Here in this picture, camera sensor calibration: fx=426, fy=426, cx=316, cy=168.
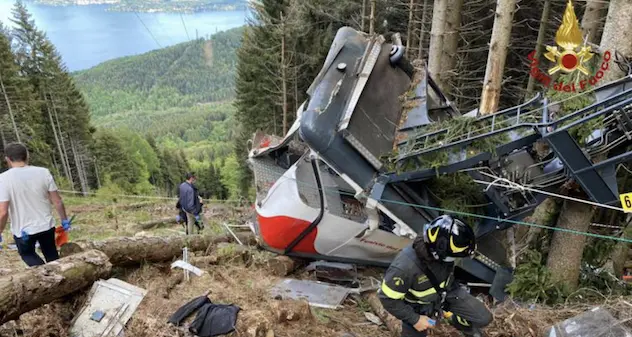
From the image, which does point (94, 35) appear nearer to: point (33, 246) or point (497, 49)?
point (497, 49)

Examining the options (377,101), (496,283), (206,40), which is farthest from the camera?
(206,40)

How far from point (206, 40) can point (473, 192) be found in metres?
79.4

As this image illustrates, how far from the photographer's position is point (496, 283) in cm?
419

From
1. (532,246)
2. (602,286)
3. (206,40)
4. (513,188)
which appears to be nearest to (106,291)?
(513,188)

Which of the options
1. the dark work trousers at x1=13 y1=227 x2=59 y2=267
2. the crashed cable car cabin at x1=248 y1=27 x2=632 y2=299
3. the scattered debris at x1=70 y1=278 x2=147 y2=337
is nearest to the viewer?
the crashed cable car cabin at x1=248 y1=27 x2=632 y2=299

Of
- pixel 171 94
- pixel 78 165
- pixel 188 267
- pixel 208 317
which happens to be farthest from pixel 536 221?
pixel 171 94

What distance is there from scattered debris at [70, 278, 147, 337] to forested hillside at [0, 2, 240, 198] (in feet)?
80.9

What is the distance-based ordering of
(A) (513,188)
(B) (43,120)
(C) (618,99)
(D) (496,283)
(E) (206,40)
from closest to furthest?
(C) (618,99) < (A) (513,188) < (D) (496,283) < (B) (43,120) < (E) (206,40)

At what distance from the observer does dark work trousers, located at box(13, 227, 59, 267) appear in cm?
402

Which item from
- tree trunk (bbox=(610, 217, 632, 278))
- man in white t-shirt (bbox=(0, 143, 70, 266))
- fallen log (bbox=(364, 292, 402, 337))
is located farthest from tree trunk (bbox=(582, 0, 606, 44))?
man in white t-shirt (bbox=(0, 143, 70, 266))

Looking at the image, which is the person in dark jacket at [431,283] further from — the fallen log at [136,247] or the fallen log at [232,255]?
the fallen log at [136,247]

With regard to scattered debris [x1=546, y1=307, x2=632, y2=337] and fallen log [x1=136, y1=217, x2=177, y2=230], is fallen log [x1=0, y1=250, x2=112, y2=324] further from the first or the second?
fallen log [x1=136, y1=217, x2=177, y2=230]

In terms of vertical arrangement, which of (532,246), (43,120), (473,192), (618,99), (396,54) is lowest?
(43,120)

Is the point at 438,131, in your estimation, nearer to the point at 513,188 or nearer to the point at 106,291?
the point at 513,188
